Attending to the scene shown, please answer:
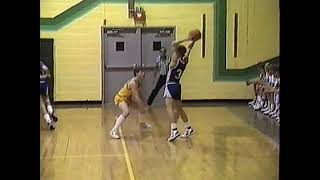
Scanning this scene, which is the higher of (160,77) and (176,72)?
(176,72)

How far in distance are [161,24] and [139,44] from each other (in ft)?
1.80

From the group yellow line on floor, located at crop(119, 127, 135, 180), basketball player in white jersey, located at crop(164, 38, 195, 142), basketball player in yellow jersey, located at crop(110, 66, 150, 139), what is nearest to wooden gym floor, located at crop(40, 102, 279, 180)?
yellow line on floor, located at crop(119, 127, 135, 180)

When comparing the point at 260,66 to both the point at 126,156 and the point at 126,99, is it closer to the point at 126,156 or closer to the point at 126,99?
the point at 126,99

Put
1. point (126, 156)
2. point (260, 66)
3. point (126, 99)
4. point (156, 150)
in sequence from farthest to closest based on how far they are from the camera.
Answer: point (260, 66) → point (126, 99) → point (156, 150) → point (126, 156)

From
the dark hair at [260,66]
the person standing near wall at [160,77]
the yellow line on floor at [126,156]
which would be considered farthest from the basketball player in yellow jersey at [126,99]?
the dark hair at [260,66]

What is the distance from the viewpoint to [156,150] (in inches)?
272

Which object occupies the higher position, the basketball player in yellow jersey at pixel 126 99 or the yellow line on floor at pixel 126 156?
the basketball player in yellow jersey at pixel 126 99

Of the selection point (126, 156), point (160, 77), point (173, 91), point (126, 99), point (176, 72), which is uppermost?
point (176, 72)

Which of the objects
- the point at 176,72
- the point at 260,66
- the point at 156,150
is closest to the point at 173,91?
the point at 176,72

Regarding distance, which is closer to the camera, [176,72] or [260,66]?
[176,72]

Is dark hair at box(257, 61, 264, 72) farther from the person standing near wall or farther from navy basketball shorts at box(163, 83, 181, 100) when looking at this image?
navy basketball shorts at box(163, 83, 181, 100)

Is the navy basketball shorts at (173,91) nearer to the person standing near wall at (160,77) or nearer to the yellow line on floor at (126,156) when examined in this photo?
the yellow line on floor at (126,156)

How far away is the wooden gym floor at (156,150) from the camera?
5.70 m
